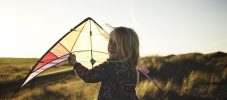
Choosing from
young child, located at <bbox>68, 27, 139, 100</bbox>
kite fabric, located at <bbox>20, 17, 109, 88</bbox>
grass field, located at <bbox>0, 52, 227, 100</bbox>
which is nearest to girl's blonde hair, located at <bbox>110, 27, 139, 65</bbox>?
young child, located at <bbox>68, 27, 139, 100</bbox>

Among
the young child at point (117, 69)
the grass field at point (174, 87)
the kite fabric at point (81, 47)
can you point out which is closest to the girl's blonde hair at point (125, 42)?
the young child at point (117, 69)

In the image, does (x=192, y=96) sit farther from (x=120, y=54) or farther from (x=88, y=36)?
(x=120, y=54)

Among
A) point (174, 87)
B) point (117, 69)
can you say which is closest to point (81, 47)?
point (117, 69)

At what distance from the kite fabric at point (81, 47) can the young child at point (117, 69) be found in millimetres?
1807

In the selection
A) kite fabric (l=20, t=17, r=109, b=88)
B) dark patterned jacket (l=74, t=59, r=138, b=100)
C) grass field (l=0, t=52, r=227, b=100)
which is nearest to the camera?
dark patterned jacket (l=74, t=59, r=138, b=100)

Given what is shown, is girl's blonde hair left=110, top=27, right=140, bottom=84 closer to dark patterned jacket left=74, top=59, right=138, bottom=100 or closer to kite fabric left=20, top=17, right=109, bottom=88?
dark patterned jacket left=74, top=59, right=138, bottom=100

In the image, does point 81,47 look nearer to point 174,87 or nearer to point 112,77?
point 112,77

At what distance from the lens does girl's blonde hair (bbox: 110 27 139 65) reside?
330cm

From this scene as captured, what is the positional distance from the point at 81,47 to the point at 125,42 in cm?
321

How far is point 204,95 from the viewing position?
8.52 meters

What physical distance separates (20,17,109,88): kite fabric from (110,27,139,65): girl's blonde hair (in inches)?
72.2

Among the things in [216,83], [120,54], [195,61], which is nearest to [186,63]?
[195,61]

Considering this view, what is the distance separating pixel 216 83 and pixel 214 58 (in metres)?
4.18

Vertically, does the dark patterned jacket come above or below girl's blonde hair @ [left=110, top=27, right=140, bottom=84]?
below
